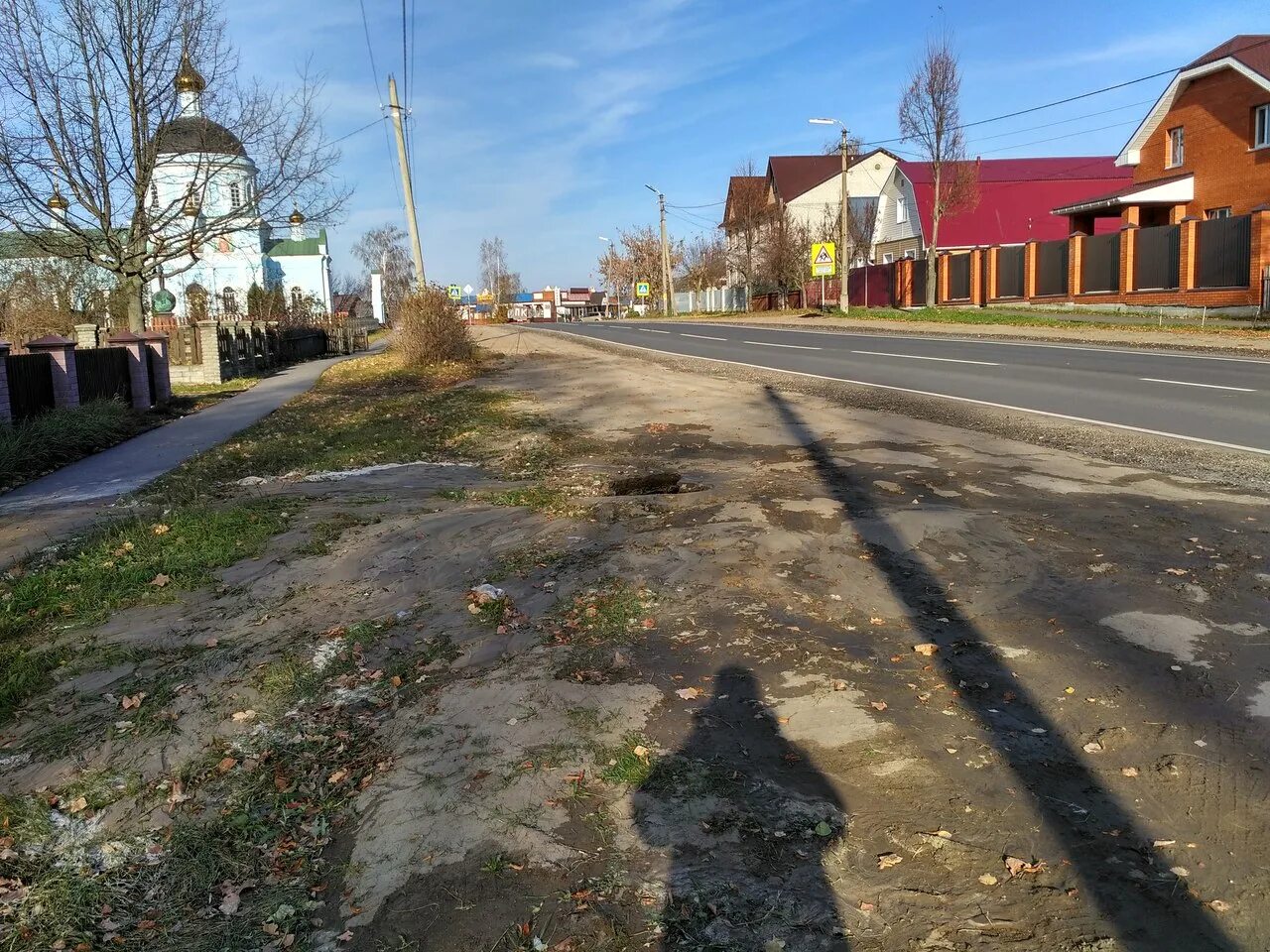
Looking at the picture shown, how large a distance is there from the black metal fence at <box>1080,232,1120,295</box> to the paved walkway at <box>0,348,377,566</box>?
2758 cm

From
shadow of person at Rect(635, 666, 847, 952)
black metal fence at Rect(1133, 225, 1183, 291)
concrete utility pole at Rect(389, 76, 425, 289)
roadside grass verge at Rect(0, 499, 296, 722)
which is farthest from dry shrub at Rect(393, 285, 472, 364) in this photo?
black metal fence at Rect(1133, 225, 1183, 291)

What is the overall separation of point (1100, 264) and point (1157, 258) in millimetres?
2497

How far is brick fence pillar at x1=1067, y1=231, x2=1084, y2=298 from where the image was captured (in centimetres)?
3291

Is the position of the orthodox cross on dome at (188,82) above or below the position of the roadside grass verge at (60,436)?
above

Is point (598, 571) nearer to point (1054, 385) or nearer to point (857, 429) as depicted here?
point (857, 429)

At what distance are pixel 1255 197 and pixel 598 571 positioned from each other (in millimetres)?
32909

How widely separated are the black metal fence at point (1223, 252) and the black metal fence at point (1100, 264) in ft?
11.7

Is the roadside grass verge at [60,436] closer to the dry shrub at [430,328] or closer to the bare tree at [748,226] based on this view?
the dry shrub at [430,328]

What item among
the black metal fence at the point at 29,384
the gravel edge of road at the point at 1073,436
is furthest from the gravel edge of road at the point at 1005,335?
the black metal fence at the point at 29,384

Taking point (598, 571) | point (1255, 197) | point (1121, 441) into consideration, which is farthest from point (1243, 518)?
point (1255, 197)

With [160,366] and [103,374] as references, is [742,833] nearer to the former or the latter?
Result: [103,374]

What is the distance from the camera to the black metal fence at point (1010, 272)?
36.5 m

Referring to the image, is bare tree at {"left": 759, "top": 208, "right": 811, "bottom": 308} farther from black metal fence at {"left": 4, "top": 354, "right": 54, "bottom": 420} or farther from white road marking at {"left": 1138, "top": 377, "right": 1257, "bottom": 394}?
black metal fence at {"left": 4, "top": 354, "right": 54, "bottom": 420}

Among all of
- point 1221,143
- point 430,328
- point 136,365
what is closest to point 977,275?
point 1221,143
